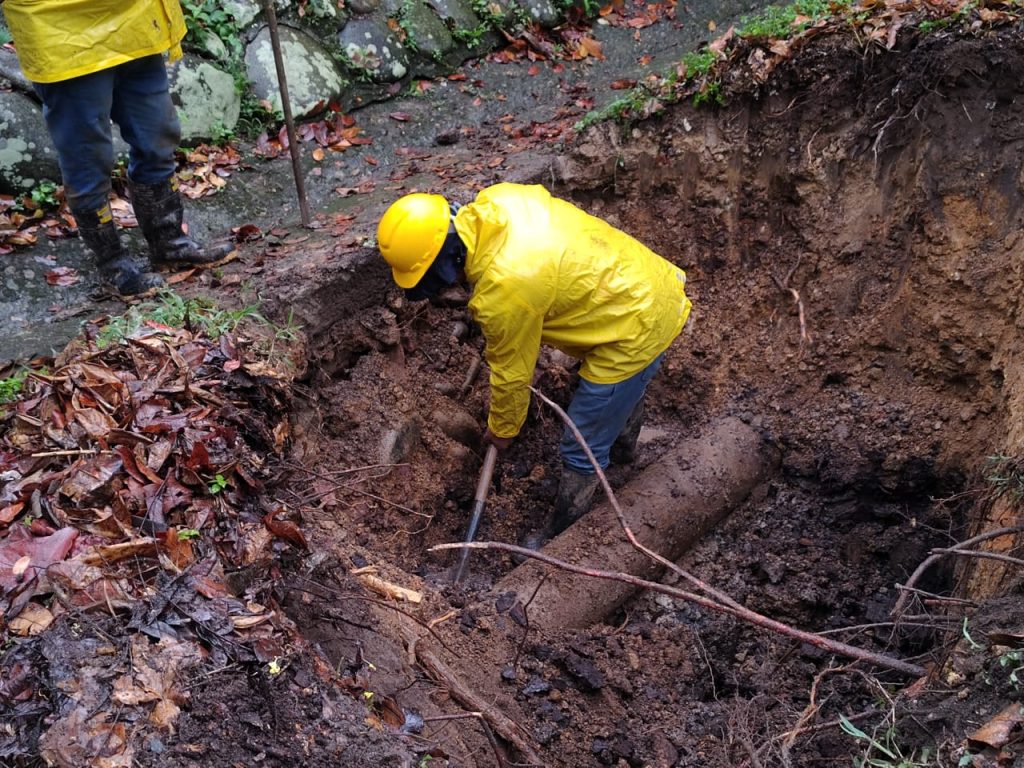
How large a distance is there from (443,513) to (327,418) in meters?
0.80

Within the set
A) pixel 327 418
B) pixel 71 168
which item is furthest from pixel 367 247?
pixel 71 168

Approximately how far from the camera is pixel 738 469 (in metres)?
4.16

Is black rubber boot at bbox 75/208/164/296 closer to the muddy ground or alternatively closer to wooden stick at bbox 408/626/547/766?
the muddy ground

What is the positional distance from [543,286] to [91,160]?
2.66 meters

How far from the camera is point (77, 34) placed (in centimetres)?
371

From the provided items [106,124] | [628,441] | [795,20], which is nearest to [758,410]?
[628,441]

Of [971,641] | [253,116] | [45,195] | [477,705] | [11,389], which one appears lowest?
[477,705]

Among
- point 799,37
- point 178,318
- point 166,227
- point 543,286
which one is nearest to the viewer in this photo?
point 543,286

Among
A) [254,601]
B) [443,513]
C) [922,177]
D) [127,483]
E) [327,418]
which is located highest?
[922,177]

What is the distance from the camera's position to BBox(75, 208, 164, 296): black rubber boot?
429 cm

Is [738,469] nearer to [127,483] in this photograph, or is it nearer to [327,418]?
[327,418]

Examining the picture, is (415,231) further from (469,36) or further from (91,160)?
(469,36)

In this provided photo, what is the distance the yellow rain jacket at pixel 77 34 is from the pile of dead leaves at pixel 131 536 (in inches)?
54.5

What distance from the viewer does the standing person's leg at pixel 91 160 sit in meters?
3.89
